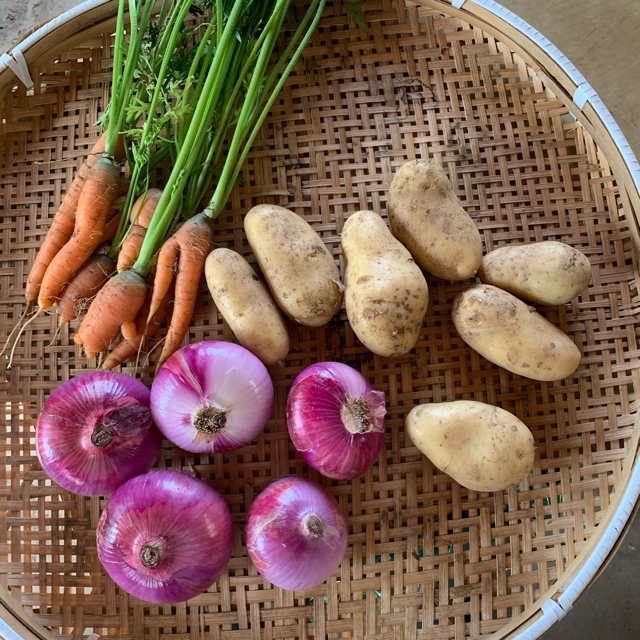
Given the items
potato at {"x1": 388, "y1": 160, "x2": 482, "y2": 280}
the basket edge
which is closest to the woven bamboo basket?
the basket edge

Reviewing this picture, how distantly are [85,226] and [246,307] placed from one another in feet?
1.17

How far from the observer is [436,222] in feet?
3.06

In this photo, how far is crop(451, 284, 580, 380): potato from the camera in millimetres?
909

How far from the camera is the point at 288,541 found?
31.9 inches

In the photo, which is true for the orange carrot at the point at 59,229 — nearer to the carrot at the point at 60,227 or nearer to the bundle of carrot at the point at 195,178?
the carrot at the point at 60,227

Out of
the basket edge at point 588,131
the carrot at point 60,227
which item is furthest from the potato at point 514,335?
the carrot at point 60,227

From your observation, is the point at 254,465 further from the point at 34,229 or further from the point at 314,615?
the point at 34,229

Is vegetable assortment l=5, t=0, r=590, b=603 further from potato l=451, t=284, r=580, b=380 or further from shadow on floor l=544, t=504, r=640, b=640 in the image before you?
shadow on floor l=544, t=504, r=640, b=640

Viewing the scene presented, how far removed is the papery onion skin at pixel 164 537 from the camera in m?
0.79

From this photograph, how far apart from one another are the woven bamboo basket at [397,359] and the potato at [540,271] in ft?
0.29

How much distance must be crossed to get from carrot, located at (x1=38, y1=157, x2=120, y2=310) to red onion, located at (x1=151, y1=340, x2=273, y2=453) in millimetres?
306

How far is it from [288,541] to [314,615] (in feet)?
0.75

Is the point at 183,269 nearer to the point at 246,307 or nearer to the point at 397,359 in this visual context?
the point at 246,307

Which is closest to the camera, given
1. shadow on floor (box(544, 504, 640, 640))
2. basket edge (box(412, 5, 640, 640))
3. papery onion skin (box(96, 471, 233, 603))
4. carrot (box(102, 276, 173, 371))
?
papery onion skin (box(96, 471, 233, 603))
